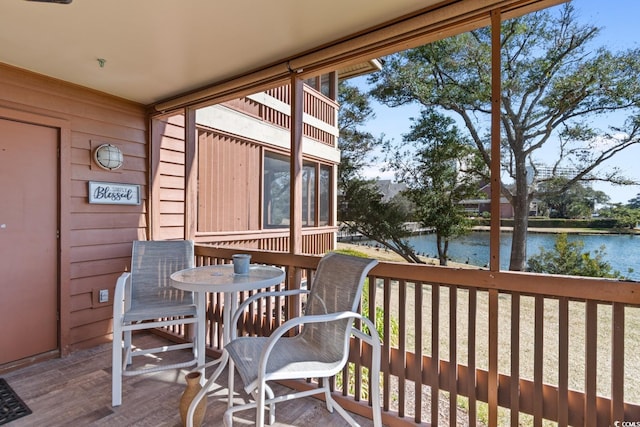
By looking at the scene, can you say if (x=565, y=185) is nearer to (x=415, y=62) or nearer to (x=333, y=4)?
(x=415, y=62)

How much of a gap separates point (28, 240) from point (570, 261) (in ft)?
22.1

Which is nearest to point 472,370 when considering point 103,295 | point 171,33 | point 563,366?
point 563,366

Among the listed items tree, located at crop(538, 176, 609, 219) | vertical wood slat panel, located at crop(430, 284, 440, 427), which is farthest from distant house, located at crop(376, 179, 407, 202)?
vertical wood slat panel, located at crop(430, 284, 440, 427)

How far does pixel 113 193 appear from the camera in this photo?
10.4ft

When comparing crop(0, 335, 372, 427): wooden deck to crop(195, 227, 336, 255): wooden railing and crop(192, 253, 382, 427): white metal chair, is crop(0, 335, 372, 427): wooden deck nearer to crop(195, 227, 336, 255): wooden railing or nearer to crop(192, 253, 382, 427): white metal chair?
crop(192, 253, 382, 427): white metal chair

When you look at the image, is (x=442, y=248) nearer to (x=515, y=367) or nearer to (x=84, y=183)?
(x=515, y=367)

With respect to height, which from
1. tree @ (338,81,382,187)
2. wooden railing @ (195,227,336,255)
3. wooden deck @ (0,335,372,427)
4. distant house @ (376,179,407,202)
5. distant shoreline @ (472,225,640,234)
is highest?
tree @ (338,81,382,187)

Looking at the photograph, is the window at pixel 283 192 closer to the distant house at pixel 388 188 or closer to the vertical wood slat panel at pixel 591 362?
the distant house at pixel 388 188

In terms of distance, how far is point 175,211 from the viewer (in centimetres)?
354

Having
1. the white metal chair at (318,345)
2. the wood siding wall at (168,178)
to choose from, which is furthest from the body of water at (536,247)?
the wood siding wall at (168,178)

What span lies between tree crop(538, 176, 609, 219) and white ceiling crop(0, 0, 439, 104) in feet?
16.3

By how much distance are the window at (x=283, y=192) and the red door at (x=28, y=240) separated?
2.80 m

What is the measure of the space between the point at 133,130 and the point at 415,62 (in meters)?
6.84

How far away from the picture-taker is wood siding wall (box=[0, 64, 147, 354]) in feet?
8.87
